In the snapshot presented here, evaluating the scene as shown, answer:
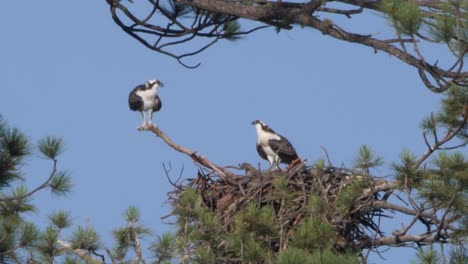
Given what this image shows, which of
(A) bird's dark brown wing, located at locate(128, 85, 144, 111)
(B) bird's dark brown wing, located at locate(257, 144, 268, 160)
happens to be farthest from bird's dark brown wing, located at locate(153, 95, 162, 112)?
(B) bird's dark brown wing, located at locate(257, 144, 268, 160)

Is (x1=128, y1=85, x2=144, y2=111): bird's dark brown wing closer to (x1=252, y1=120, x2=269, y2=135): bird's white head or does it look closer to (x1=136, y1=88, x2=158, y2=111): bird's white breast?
(x1=136, y1=88, x2=158, y2=111): bird's white breast

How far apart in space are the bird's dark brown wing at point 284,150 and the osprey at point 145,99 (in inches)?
54.3

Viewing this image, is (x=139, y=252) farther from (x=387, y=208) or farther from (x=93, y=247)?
(x=387, y=208)

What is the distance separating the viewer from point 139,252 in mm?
10297

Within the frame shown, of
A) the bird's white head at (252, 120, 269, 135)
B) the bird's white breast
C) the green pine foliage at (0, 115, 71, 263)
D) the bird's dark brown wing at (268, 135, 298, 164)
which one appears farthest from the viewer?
the bird's white breast

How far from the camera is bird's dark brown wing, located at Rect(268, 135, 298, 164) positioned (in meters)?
14.7

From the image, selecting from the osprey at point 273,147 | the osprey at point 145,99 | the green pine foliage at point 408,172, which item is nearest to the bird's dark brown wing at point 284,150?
the osprey at point 273,147

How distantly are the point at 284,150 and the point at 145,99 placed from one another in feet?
5.53

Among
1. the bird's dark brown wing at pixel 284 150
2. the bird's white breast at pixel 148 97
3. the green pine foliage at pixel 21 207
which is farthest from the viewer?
the bird's white breast at pixel 148 97

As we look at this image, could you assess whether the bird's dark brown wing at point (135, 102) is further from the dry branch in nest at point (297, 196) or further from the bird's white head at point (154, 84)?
the dry branch in nest at point (297, 196)

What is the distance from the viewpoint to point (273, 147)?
48.8ft

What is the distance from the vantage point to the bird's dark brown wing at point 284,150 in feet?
48.3

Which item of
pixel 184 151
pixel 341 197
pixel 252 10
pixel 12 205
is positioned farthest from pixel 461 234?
pixel 184 151

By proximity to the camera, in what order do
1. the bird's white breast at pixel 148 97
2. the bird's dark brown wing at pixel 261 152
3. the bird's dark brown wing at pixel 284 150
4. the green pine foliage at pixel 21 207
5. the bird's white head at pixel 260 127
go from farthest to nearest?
the bird's white breast at pixel 148 97
the bird's white head at pixel 260 127
the bird's dark brown wing at pixel 261 152
the bird's dark brown wing at pixel 284 150
the green pine foliage at pixel 21 207
